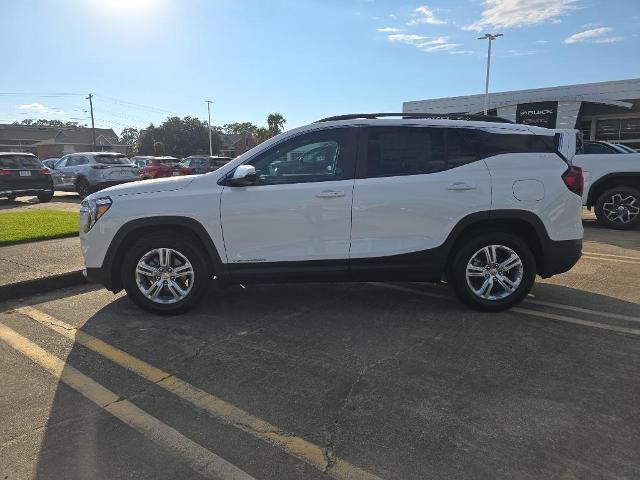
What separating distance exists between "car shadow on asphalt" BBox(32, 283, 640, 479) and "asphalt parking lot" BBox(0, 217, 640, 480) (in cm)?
1

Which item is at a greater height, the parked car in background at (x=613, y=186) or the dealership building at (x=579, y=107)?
the dealership building at (x=579, y=107)

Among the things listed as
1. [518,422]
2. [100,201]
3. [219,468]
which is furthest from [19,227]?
[518,422]

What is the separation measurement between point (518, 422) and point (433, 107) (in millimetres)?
24347

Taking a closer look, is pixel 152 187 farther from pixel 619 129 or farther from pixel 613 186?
pixel 619 129

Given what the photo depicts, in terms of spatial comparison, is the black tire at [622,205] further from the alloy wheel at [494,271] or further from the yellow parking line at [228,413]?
the yellow parking line at [228,413]

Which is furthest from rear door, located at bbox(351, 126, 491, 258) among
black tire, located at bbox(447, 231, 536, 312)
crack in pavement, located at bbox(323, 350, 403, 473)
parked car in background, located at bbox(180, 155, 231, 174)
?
parked car in background, located at bbox(180, 155, 231, 174)

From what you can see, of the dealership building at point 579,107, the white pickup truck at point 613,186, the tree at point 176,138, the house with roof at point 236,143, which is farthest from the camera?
the house with roof at point 236,143

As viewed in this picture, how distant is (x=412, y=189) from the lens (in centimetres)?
446

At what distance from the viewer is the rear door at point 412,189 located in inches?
175

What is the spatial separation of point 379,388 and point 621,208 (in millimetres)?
8927

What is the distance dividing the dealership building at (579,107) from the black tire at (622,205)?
1206 cm

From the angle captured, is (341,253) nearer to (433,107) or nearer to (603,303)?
(603,303)

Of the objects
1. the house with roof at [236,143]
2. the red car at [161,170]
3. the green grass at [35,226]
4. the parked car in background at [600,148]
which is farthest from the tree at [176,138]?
the parked car in background at [600,148]

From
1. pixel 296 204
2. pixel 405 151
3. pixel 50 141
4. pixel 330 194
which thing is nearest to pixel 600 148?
pixel 405 151
